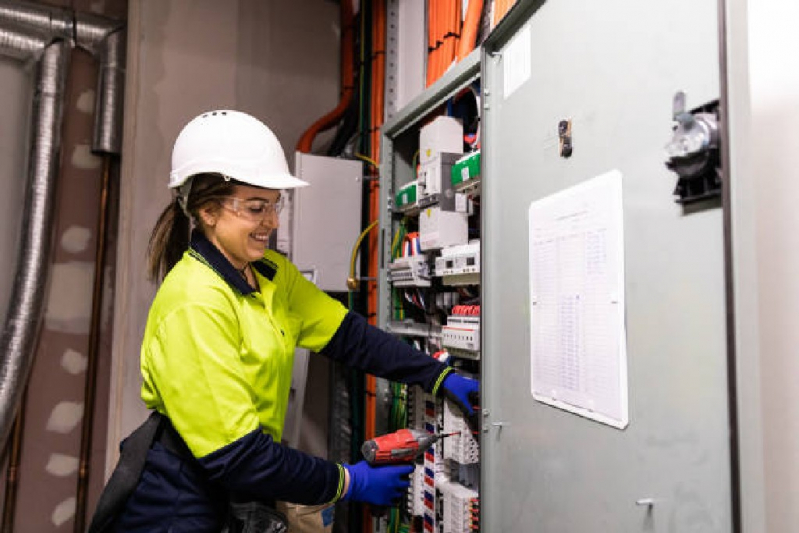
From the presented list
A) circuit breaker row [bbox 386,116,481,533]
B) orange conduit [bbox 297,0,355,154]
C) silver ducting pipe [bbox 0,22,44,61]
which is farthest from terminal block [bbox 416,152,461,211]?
silver ducting pipe [bbox 0,22,44,61]

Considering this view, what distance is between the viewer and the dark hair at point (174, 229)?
1.21 meters

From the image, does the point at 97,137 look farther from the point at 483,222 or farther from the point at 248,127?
the point at 483,222

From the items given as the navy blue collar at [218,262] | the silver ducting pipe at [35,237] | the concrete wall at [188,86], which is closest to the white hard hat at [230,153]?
the navy blue collar at [218,262]

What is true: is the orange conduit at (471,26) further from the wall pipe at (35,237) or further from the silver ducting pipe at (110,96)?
the wall pipe at (35,237)

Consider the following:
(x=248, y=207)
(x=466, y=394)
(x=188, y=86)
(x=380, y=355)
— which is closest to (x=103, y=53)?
(x=188, y=86)

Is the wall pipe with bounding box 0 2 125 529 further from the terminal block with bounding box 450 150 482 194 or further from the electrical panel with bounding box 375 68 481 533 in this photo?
the terminal block with bounding box 450 150 482 194

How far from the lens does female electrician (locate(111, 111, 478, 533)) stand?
1.03 metres

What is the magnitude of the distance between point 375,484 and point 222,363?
0.47m

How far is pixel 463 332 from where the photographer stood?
1328mm

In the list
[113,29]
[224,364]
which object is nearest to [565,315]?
[224,364]

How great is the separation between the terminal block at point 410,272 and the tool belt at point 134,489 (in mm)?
748

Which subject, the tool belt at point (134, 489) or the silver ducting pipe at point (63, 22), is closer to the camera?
the tool belt at point (134, 489)

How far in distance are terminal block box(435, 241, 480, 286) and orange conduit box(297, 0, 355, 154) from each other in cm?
122

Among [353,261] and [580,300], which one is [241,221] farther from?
[353,261]
